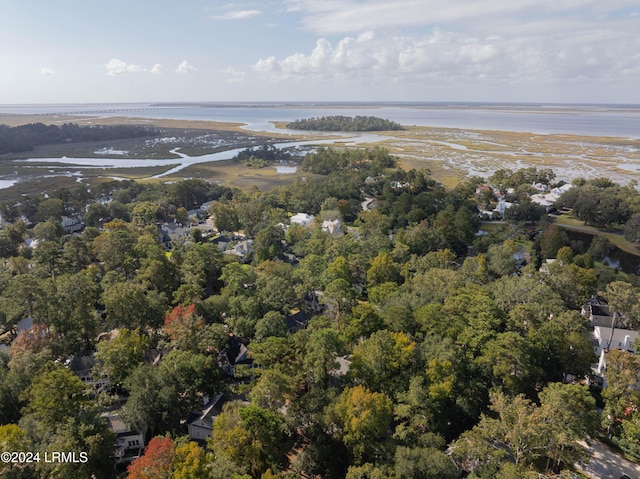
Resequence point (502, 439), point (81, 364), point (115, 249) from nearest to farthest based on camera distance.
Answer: point (502, 439)
point (81, 364)
point (115, 249)

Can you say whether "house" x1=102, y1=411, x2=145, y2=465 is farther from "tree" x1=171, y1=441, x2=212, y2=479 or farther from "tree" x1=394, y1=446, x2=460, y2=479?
"tree" x1=394, y1=446, x2=460, y2=479

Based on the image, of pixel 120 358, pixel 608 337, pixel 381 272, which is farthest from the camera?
pixel 381 272

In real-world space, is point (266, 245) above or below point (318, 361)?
above

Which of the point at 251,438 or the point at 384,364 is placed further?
the point at 384,364

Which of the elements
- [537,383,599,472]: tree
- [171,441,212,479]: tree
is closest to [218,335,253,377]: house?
[171,441,212,479]: tree

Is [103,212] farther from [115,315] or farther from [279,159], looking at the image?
[279,159]

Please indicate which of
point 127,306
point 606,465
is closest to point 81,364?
point 127,306

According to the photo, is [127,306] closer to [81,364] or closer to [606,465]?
[81,364]
